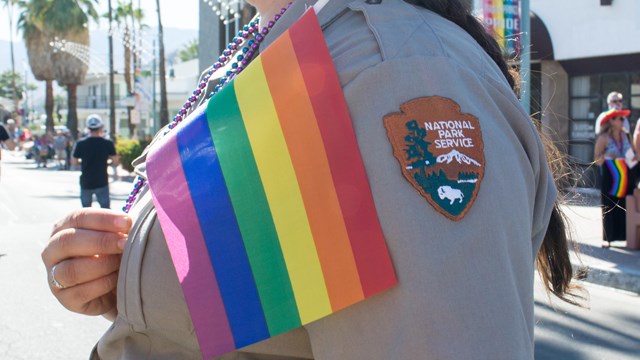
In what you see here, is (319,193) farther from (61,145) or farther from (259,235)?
(61,145)

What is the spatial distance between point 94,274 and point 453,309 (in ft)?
1.81

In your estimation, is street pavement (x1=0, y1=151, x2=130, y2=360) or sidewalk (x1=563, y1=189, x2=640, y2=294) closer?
street pavement (x1=0, y1=151, x2=130, y2=360)

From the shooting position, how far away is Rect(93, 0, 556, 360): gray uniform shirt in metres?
0.84

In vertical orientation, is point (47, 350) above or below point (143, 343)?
below

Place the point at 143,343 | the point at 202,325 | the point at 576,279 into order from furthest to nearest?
the point at 576,279 → the point at 143,343 → the point at 202,325

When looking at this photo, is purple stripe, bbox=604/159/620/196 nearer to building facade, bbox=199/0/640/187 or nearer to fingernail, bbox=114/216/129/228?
building facade, bbox=199/0/640/187

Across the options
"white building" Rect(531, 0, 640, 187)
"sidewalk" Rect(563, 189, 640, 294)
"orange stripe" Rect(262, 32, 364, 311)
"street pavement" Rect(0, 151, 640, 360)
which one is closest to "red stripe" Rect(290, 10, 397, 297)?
"orange stripe" Rect(262, 32, 364, 311)

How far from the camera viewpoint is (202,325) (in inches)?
Answer: 38.3

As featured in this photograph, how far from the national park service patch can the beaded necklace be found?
0.34 meters

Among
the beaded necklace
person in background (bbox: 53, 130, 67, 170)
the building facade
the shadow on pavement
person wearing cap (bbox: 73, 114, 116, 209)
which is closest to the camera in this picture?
the beaded necklace

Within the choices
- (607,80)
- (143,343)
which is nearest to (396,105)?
(143,343)

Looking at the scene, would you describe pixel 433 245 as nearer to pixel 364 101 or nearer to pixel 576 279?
pixel 364 101

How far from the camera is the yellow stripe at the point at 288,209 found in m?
0.92

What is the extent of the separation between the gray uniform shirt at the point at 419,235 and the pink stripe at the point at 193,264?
0.21ft
